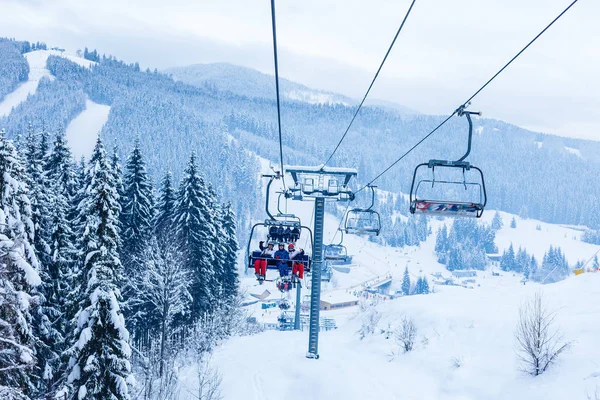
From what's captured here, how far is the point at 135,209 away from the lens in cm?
3294

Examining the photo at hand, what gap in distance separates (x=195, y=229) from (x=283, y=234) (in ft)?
55.9

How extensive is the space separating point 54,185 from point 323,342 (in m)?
22.7

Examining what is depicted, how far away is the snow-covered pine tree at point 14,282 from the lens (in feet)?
43.8

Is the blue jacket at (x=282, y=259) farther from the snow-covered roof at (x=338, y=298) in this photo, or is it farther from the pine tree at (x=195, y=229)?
the snow-covered roof at (x=338, y=298)

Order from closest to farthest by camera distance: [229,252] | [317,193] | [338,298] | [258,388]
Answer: [258,388]
[317,193]
[229,252]
[338,298]

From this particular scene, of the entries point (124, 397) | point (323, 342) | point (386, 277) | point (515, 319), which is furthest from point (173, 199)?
point (386, 277)

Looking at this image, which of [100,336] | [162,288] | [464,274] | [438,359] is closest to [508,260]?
[464,274]

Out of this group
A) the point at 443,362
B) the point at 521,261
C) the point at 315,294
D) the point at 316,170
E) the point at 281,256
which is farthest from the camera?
the point at 521,261

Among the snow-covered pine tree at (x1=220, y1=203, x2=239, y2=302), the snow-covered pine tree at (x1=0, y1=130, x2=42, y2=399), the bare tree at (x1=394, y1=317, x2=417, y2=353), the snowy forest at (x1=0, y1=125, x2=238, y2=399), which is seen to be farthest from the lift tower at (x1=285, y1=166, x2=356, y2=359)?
the snow-covered pine tree at (x1=220, y1=203, x2=239, y2=302)

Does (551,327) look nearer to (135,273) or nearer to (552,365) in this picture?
(552,365)

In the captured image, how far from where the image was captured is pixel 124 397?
18.3 meters

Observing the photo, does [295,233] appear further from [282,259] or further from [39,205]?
[39,205]

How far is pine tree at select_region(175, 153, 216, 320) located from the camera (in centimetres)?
3206

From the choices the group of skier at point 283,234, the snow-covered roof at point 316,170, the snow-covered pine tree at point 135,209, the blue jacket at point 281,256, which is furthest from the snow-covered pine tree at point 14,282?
the snow-covered roof at point 316,170
